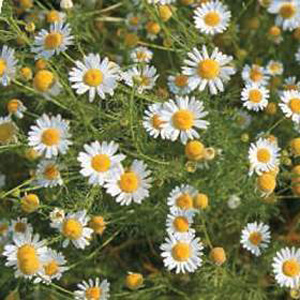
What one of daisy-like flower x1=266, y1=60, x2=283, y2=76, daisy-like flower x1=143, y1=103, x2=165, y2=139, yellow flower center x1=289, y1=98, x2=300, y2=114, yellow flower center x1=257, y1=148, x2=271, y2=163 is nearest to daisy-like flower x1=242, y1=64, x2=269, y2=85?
daisy-like flower x1=266, y1=60, x2=283, y2=76

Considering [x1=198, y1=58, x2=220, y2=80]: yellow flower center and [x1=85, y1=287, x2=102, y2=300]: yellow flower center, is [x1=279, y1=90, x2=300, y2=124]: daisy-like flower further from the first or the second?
[x1=85, y1=287, x2=102, y2=300]: yellow flower center

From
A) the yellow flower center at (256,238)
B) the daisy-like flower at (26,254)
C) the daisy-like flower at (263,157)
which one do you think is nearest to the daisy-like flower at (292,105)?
the daisy-like flower at (263,157)

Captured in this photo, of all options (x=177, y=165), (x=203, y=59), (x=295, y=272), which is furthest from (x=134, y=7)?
(x=295, y=272)

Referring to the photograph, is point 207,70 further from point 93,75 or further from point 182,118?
point 93,75

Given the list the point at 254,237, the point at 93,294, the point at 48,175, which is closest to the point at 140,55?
the point at 48,175

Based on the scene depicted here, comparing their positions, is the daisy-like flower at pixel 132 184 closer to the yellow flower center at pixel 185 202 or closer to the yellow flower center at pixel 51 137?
the yellow flower center at pixel 185 202

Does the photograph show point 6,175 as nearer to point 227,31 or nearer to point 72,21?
point 72,21
